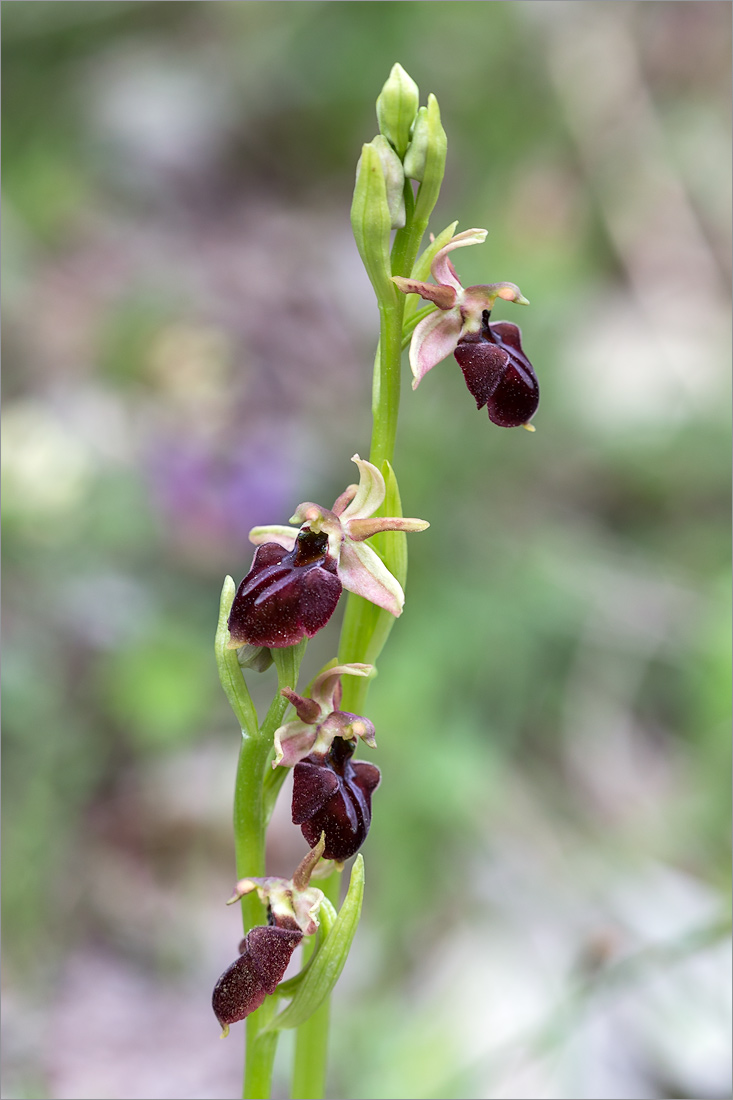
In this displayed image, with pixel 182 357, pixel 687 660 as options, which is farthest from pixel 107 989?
pixel 182 357

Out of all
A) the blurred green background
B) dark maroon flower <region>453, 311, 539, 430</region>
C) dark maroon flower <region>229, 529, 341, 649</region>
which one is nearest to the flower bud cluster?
dark maroon flower <region>453, 311, 539, 430</region>

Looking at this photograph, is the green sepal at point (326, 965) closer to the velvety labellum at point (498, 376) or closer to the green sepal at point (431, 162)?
the velvety labellum at point (498, 376)

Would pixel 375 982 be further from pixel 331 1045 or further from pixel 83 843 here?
pixel 83 843

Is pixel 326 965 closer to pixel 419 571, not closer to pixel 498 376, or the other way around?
pixel 498 376

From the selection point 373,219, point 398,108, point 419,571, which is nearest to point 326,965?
point 373,219

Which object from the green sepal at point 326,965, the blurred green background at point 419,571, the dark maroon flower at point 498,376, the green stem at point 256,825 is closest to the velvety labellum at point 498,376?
the dark maroon flower at point 498,376

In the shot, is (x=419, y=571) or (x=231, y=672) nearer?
(x=231, y=672)

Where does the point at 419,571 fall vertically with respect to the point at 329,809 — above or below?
above
